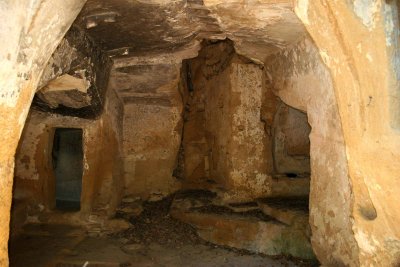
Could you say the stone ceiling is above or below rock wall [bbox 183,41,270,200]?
above

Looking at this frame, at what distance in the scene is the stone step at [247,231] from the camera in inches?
173

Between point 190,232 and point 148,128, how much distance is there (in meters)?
1.91

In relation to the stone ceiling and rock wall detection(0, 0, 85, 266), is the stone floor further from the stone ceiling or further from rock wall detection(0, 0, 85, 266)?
the stone ceiling

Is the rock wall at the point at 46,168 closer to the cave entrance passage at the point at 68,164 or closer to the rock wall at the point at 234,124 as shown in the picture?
the rock wall at the point at 234,124

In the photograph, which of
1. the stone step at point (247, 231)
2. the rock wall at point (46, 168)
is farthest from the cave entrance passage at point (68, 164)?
the stone step at point (247, 231)

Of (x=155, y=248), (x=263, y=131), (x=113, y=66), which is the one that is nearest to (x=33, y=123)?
(x=113, y=66)

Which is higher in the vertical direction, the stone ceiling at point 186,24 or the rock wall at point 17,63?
the stone ceiling at point 186,24

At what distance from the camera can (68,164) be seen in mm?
7785

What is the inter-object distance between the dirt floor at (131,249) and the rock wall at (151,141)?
0.86m

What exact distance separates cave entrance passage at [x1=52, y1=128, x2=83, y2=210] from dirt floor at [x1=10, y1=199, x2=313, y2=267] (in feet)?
8.66

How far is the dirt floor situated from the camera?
4137 millimetres

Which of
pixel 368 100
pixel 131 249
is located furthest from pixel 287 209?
pixel 368 100

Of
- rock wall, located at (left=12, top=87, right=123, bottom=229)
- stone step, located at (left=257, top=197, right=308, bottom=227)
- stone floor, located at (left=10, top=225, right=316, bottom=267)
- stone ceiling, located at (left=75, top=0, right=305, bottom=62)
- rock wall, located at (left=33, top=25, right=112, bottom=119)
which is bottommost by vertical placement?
stone floor, located at (left=10, top=225, right=316, bottom=267)

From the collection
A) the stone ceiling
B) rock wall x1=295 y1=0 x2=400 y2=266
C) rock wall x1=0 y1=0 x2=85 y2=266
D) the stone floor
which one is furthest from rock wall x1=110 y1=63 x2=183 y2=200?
rock wall x1=295 y1=0 x2=400 y2=266
